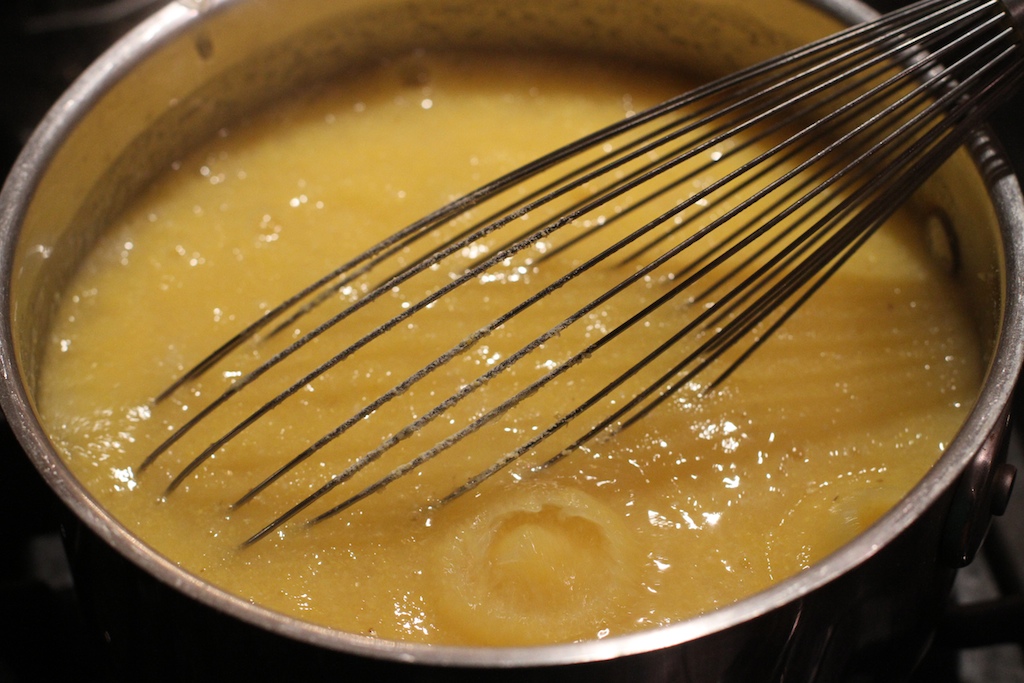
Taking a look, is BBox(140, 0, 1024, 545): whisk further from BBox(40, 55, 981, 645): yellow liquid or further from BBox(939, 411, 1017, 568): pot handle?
BBox(939, 411, 1017, 568): pot handle

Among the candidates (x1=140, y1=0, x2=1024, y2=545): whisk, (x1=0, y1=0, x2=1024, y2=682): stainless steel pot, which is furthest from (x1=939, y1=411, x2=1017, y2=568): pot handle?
(x1=140, y1=0, x2=1024, y2=545): whisk

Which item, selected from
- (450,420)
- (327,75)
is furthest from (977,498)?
(327,75)

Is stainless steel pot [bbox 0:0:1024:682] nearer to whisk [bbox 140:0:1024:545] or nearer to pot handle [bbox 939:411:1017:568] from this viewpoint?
pot handle [bbox 939:411:1017:568]

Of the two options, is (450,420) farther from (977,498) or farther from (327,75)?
(327,75)

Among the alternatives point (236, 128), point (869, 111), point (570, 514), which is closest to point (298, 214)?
point (236, 128)

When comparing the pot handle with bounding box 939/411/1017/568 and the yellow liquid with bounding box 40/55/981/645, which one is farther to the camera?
the yellow liquid with bounding box 40/55/981/645

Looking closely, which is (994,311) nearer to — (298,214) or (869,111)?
(869,111)

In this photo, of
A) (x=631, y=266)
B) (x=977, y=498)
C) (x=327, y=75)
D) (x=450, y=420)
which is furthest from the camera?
(x=327, y=75)
